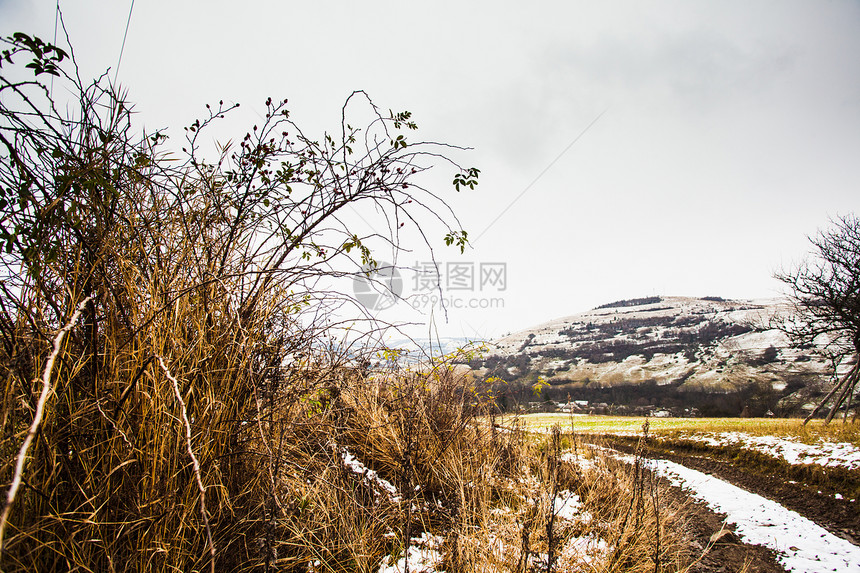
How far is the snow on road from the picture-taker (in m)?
3.58

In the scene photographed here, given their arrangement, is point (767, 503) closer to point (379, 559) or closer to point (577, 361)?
point (379, 559)

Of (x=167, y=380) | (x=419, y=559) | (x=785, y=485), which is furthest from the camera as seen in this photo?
(x=785, y=485)

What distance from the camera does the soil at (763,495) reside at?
3.59 meters

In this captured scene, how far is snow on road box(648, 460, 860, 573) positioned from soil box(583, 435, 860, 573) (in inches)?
6.1

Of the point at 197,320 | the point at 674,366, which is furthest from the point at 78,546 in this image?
the point at 674,366

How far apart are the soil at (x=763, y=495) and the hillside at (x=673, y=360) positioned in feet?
66.8

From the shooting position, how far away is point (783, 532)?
4332 millimetres

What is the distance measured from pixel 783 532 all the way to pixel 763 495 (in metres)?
2.37

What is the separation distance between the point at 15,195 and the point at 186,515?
4.42ft

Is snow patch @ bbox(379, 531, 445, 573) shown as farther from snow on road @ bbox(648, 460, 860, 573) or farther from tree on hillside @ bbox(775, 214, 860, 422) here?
tree on hillside @ bbox(775, 214, 860, 422)

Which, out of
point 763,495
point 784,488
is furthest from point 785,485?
point 763,495

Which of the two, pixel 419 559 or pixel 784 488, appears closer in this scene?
pixel 419 559

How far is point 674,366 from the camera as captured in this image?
85000 mm

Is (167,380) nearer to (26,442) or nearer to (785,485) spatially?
(26,442)
